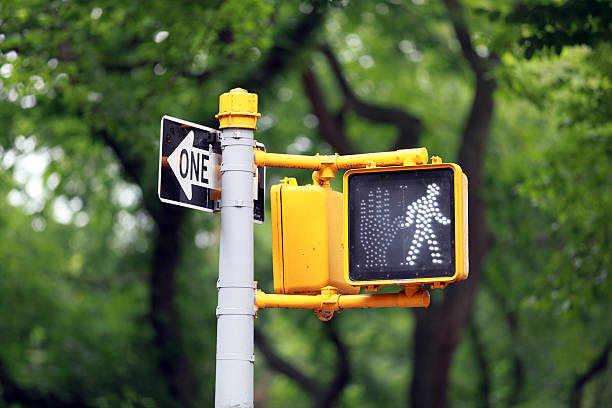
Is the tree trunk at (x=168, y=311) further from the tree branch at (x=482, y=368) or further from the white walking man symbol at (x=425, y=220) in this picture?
the white walking man symbol at (x=425, y=220)

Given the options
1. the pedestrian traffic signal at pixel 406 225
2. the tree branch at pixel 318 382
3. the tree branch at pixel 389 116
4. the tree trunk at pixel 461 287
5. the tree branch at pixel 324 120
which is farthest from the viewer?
the tree branch at pixel 318 382

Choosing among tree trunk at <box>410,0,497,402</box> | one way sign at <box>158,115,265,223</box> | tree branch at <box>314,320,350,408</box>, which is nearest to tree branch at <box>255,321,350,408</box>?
tree branch at <box>314,320,350,408</box>

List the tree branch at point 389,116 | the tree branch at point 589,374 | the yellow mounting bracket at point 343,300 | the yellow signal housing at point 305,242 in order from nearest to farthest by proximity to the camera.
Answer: the yellow mounting bracket at point 343,300
the yellow signal housing at point 305,242
the tree branch at point 389,116
the tree branch at point 589,374

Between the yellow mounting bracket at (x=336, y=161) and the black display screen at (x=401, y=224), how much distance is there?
0.50 feet

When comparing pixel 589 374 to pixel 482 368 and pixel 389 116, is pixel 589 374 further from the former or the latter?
pixel 389 116

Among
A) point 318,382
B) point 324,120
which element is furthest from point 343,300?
point 318,382

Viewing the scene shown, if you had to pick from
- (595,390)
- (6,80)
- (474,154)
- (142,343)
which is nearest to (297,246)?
(6,80)

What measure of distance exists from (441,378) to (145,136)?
5.78 m

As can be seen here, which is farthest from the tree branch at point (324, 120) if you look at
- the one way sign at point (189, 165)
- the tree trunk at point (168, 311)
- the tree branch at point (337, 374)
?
the one way sign at point (189, 165)

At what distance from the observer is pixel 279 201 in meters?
4.70

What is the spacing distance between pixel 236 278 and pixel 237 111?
0.70 metres

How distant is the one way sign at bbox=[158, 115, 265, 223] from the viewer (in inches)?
174

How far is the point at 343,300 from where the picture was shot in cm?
460

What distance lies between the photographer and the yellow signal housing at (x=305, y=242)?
462 cm
